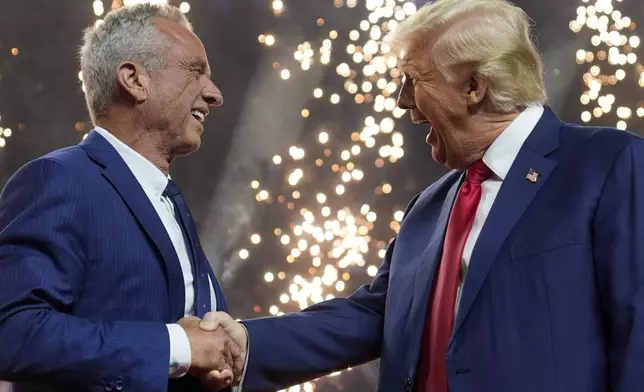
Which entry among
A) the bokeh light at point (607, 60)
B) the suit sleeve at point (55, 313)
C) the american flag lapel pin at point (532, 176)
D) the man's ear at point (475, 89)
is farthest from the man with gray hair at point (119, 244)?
the bokeh light at point (607, 60)

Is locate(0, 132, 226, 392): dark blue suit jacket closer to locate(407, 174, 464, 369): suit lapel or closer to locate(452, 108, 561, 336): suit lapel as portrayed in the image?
locate(407, 174, 464, 369): suit lapel

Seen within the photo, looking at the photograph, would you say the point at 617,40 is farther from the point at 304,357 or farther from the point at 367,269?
the point at 304,357

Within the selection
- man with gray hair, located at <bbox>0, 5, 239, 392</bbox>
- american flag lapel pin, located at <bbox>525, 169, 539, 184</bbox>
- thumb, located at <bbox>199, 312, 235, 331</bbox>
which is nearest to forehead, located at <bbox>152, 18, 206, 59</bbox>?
man with gray hair, located at <bbox>0, 5, 239, 392</bbox>

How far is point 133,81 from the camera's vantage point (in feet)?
7.11

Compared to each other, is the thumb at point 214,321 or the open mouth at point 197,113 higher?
the open mouth at point 197,113

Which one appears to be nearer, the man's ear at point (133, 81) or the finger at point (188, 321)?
the finger at point (188, 321)

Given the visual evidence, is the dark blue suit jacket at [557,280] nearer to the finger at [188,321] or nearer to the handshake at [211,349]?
the handshake at [211,349]

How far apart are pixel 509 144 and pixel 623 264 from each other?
0.43 metres

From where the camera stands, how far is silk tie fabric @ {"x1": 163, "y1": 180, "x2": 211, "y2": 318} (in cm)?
206

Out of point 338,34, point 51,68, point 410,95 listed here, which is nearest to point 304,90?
point 338,34

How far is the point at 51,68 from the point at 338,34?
1.53m

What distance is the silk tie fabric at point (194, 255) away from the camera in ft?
6.75

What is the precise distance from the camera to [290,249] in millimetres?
4641

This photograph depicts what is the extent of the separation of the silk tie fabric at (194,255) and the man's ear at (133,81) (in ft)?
0.76
